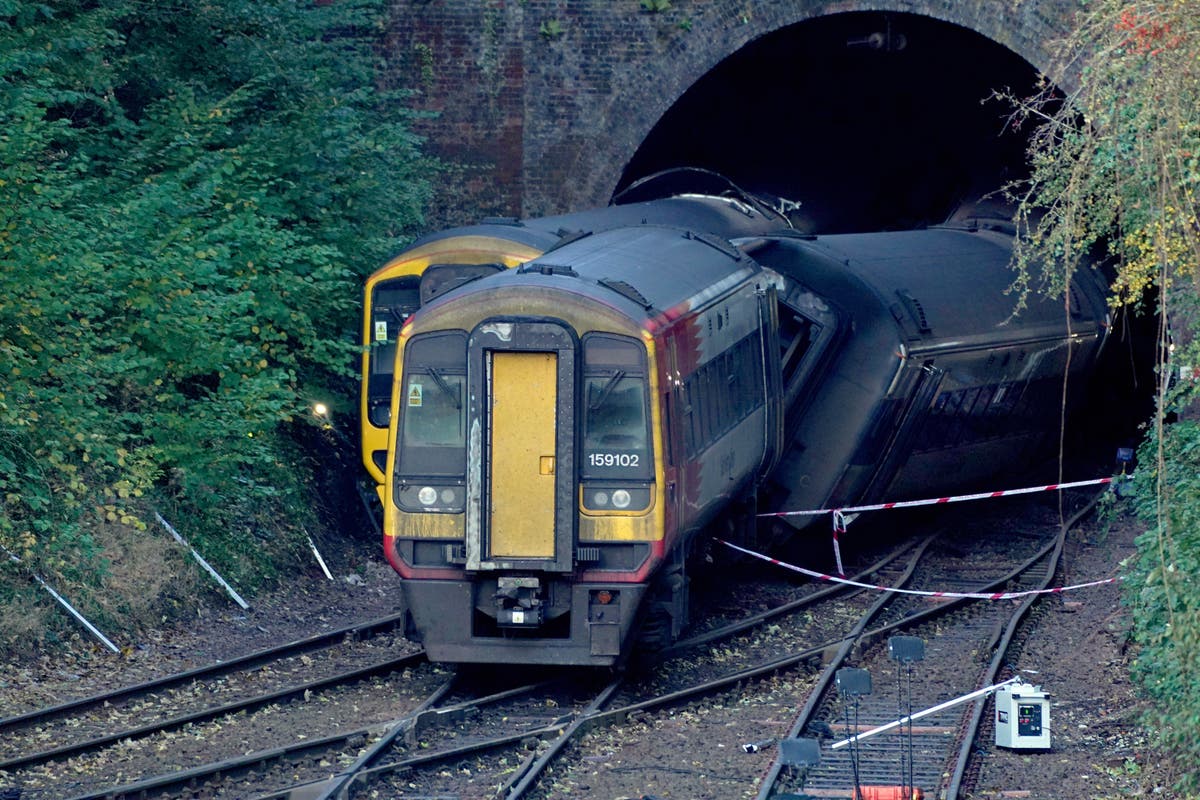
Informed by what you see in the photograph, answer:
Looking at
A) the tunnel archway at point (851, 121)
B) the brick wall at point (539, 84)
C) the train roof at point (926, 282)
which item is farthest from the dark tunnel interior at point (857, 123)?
the train roof at point (926, 282)

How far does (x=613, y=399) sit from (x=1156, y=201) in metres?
3.55

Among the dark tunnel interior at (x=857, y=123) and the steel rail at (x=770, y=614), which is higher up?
the dark tunnel interior at (x=857, y=123)

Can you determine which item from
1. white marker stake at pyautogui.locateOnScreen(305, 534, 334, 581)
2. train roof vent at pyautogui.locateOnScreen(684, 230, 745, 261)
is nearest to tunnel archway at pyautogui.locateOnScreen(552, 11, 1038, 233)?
train roof vent at pyautogui.locateOnScreen(684, 230, 745, 261)

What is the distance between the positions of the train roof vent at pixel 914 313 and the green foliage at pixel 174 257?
17.0 feet

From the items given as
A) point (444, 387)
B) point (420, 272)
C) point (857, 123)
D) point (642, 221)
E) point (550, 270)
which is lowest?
point (444, 387)

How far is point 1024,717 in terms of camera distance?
9.88 meters

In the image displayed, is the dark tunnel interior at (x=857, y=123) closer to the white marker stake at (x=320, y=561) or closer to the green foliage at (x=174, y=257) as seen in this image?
the green foliage at (x=174, y=257)

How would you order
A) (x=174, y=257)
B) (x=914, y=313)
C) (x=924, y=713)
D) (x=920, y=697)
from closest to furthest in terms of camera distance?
(x=924, y=713) → (x=920, y=697) → (x=174, y=257) → (x=914, y=313)

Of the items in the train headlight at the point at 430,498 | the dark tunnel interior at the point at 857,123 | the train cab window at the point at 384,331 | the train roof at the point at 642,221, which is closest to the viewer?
the train headlight at the point at 430,498

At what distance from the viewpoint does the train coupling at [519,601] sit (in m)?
10.5

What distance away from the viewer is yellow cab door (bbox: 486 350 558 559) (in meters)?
10.4

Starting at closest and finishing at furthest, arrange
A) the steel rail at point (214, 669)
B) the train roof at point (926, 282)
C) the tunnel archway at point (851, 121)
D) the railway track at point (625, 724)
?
the railway track at point (625, 724) < the steel rail at point (214, 669) < the train roof at point (926, 282) < the tunnel archway at point (851, 121)

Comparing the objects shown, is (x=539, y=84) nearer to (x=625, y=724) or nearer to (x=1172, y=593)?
(x=625, y=724)

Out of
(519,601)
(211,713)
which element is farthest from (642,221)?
(211,713)
